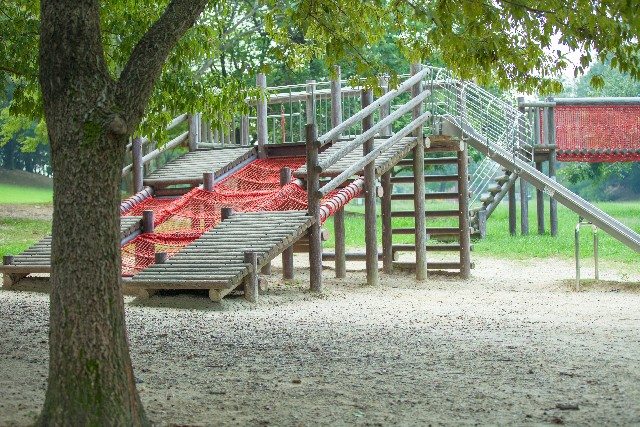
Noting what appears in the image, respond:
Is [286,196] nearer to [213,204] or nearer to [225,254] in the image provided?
[213,204]

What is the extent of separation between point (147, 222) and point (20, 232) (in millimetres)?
12207

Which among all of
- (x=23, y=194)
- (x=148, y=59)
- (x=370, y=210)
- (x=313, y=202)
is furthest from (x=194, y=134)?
(x=23, y=194)

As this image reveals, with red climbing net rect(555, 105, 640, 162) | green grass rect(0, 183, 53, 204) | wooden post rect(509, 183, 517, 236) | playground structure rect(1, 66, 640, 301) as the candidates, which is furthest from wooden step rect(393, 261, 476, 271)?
green grass rect(0, 183, 53, 204)

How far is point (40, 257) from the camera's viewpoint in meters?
13.0

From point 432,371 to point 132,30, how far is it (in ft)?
16.9

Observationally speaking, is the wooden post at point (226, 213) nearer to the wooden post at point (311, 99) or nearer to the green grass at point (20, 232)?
the wooden post at point (311, 99)

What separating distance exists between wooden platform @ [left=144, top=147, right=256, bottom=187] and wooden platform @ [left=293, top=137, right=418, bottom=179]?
1.62 metres

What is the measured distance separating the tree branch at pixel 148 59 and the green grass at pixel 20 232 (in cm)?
1537

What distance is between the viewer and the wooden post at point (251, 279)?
11164 mm

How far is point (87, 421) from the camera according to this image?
4906mm

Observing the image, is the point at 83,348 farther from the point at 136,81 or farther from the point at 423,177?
the point at 423,177

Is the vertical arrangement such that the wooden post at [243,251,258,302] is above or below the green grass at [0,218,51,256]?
below

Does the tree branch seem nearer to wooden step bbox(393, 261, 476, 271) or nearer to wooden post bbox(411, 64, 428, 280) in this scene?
wooden post bbox(411, 64, 428, 280)

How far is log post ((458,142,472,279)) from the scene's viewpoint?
15570 mm
